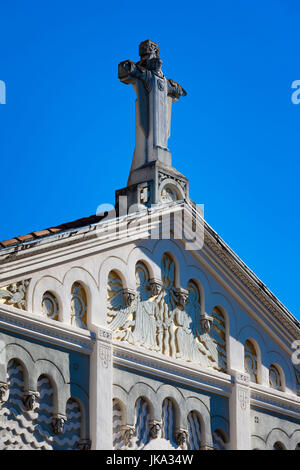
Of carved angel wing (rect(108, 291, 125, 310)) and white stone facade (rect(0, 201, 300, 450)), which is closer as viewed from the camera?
white stone facade (rect(0, 201, 300, 450))

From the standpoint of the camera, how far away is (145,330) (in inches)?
922

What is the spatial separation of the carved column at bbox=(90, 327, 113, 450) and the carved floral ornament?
1.41 feet

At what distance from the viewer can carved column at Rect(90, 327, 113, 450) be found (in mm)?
22094

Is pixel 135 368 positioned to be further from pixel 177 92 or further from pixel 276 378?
pixel 177 92

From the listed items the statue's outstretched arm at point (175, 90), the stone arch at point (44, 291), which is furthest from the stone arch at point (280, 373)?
the stone arch at point (44, 291)

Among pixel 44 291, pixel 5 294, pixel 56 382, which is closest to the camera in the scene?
pixel 5 294

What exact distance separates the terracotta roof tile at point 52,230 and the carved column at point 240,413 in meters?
3.45

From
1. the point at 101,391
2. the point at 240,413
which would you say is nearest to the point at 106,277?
Answer: the point at 101,391

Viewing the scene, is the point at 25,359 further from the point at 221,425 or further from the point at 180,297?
the point at 221,425

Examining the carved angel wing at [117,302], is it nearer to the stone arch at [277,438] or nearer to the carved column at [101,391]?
the carved column at [101,391]

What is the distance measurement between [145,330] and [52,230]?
2.16 metres

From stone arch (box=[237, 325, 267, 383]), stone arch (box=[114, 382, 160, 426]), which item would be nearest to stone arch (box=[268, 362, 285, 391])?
stone arch (box=[237, 325, 267, 383])

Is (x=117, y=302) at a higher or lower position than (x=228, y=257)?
lower

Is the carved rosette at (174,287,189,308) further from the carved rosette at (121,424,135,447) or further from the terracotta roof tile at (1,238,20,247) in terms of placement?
the terracotta roof tile at (1,238,20,247)
